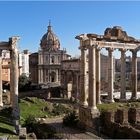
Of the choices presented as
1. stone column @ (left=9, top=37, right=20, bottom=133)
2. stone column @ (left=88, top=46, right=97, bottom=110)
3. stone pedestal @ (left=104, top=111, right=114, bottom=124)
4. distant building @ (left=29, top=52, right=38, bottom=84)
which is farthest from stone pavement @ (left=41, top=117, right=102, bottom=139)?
distant building @ (left=29, top=52, right=38, bottom=84)

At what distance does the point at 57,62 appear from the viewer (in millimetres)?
80000

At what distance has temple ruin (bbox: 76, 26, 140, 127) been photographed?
86.6ft

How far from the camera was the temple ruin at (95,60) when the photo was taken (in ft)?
86.6

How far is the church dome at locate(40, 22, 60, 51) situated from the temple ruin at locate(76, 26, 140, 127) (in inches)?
1869

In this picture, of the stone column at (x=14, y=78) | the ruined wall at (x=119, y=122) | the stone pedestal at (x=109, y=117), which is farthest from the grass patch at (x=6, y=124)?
the stone pedestal at (x=109, y=117)

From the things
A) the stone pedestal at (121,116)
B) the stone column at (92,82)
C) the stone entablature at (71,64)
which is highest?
the stone entablature at (71,64)

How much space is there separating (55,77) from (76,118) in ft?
175

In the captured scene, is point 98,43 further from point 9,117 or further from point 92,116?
point 9,117

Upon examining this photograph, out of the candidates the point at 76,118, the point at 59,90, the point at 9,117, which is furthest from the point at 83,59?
the point at 59,90

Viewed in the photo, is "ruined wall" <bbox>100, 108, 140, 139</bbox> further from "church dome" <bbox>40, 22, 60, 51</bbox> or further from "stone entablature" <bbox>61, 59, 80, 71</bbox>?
"church dome" <bbox>40, 22, 60, 51</bbox>

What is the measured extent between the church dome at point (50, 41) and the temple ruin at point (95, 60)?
4747cm

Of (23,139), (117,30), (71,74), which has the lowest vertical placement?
(23,139)

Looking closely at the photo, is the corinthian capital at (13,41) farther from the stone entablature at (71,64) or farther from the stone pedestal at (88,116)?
the stone entablature at (71,64)

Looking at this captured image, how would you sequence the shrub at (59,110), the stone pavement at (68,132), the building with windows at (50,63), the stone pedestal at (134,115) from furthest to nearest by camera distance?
the building with windows at (50,63)
the shrub at (59,110)
the stone pedestal at (134,115)
the stone pavement at (68,132)
